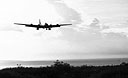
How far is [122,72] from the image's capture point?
60500 mm

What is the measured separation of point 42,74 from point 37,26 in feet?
42.9

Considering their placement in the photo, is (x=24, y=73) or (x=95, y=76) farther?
(x=24, y=73)

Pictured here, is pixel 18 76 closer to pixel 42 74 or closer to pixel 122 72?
pixel 42 74

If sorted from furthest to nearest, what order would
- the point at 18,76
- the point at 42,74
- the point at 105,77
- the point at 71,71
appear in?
the point at 71,71 < the point at 42,74 < the point at 18,76 < the point at 105,77

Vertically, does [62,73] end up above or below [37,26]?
below

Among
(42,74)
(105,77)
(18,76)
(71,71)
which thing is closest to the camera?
(105,77)

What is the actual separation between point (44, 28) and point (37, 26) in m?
1.86

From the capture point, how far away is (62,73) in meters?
70.8

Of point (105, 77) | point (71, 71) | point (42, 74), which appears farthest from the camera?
point (71, 71)

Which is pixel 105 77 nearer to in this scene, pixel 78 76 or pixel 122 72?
pixel 122 72

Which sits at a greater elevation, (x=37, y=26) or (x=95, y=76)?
(x=37, y=26)

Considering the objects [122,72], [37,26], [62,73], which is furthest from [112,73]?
[37,26]

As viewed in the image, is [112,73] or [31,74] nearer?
[112,73]

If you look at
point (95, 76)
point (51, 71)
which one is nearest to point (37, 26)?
point (51, 71)
